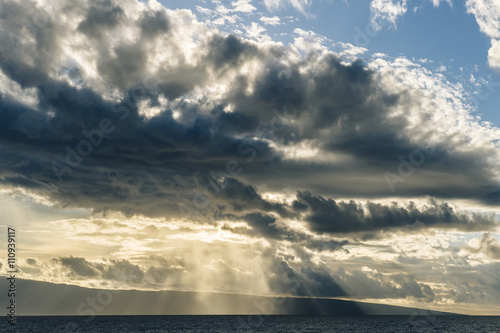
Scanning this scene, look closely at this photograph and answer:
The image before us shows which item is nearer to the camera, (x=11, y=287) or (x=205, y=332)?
(x=11, y=287)

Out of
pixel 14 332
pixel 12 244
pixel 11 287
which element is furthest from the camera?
pixel 14 332

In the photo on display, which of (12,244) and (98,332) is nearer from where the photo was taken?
(12,244)

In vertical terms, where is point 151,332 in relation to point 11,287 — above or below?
below

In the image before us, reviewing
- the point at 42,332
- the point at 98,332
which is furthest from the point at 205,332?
the point at 42,332

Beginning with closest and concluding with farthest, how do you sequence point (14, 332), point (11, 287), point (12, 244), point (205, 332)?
point (12, 244) < point (11, 287) < point (205, 332) < point (14, 332)

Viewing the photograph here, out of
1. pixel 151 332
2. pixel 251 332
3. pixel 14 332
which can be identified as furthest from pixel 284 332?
pixel 14 332

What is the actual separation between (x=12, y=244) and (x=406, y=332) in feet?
534

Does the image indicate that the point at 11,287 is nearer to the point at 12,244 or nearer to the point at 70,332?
the point at 12,244

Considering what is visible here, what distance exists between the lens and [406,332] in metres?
199

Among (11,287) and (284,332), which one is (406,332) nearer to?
(284,332)

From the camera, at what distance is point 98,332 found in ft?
646

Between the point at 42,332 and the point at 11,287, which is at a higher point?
the point at 11,287

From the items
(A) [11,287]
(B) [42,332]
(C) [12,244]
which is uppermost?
(C) [12,244]

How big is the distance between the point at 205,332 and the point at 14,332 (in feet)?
268
